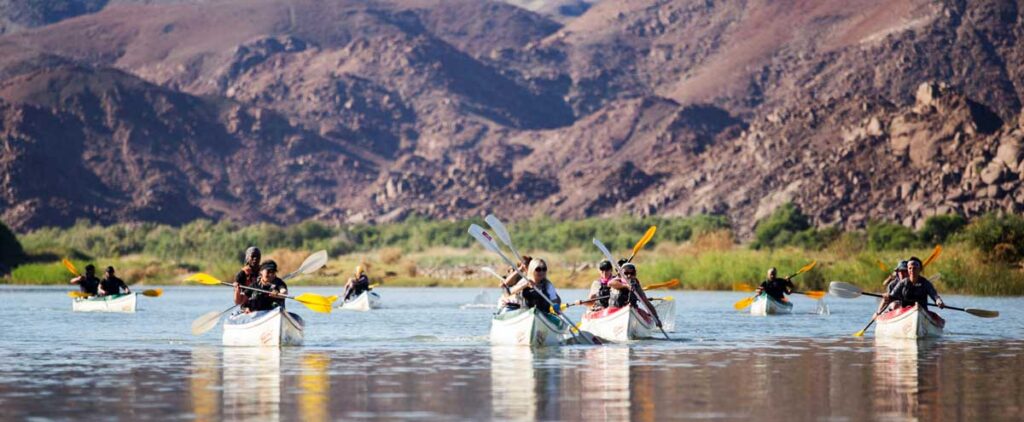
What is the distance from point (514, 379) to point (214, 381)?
15.8 ft

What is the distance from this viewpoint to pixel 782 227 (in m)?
144

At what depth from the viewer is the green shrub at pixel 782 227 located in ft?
443

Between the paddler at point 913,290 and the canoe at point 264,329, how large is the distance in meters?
14.4

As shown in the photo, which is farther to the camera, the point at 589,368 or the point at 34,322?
the point at 34,322

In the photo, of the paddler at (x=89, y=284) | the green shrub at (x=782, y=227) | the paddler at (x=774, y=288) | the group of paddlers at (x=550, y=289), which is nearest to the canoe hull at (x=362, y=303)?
the paddler at (x=89, y=284)

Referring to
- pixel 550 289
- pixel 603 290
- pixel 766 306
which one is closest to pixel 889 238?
pixel 766 306

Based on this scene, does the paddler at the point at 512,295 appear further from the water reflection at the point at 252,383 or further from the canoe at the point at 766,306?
the canoe at the point at 766,306

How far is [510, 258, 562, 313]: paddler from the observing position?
115ft

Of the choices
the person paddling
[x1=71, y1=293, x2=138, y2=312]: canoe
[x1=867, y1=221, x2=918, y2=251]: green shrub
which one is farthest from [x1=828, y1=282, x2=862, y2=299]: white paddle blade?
[x1=867, y1=221, x2=918, y2=251]: green shrub

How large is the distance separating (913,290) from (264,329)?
610 inches

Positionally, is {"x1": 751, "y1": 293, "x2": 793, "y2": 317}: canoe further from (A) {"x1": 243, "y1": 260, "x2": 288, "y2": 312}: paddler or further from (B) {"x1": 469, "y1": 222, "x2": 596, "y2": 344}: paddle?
(A) {"x1": 243, "y1": 260, "x2": 288, "y2": 312}: paddler

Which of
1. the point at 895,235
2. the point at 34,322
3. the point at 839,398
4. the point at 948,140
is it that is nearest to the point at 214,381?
the point at 839,398

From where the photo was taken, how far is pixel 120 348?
36938 mm

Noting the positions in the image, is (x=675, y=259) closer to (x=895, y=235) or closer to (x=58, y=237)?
(x=895, y=235)
